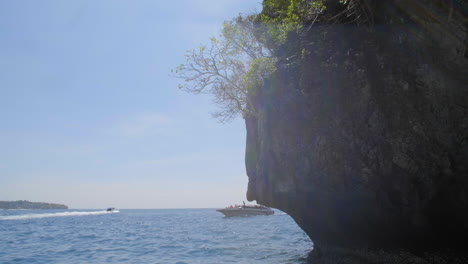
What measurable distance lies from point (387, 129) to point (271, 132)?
3965 mm

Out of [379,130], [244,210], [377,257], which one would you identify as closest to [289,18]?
[379,130]

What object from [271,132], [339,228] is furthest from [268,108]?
[339,228]

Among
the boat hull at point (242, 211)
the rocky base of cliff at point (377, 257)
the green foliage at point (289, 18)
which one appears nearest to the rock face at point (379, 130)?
the rocky base of cliff at point (377, 257)

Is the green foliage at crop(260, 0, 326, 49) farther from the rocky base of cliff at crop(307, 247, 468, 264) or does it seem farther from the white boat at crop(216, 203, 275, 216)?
the white boat at crop(216, 203, 275, 216)

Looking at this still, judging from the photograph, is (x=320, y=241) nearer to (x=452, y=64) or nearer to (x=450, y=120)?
(x=450, y=120)

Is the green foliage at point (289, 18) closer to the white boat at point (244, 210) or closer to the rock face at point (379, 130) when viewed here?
the rock face at point (379, 130)

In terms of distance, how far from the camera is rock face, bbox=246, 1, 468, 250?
25.7ft

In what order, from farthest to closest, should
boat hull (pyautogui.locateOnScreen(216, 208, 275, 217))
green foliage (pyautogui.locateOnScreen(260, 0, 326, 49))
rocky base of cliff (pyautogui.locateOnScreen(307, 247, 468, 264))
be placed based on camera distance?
boat hull (pyautogui.locateOnScreen(216, 208, 275, 217)) < green foliage (pyautogui.locateOnScreen(260, 0, 326, 49)) < rocky base of cliff (pyautogui.locateOnScreen(307, 247, 468, 264))

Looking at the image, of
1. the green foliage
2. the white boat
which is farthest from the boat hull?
the green foliage

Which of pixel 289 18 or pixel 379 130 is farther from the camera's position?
pixel 289 18

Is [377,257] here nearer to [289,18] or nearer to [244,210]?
[289,18]

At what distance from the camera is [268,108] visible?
1155cm

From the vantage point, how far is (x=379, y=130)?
333 inches

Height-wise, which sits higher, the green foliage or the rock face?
the green foliage
